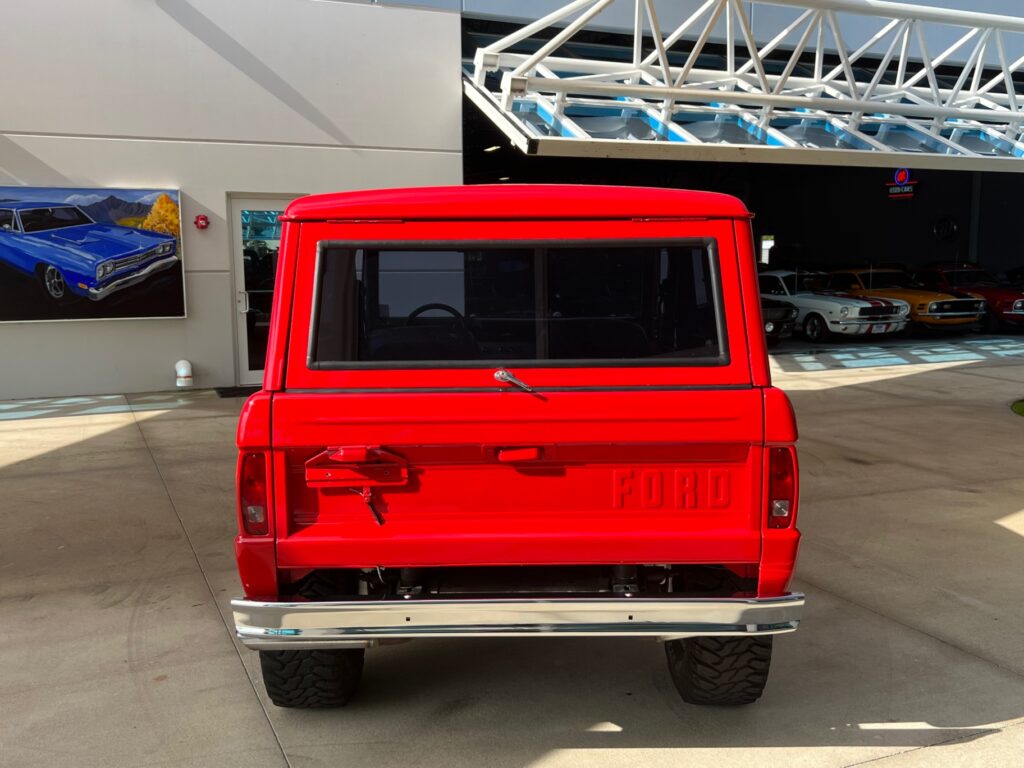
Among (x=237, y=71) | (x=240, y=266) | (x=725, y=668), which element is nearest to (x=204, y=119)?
(x=237, y=71)

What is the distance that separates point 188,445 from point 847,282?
1534cm

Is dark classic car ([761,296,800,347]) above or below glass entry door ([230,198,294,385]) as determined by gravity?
below

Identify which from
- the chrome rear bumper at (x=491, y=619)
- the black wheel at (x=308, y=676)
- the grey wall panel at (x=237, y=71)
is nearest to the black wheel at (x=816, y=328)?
the grey wall panel at (x=237, y=71)

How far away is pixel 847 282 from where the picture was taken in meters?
19.6

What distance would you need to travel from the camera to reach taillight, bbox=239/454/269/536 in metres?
3.02

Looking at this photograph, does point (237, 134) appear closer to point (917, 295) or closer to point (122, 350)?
point (122, 350)

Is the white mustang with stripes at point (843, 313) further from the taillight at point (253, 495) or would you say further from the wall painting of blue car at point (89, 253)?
the taillight at point (253, 495)

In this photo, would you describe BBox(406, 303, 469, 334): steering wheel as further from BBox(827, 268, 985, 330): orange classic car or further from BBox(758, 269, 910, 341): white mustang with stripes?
BBox(827, 268, 985, 330): orange classic car

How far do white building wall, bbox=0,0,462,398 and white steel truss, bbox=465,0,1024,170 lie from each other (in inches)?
43.2

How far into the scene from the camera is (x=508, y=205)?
10.4 ft

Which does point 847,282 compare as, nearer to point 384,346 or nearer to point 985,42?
point 985,42

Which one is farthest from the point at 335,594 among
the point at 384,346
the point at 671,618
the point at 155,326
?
the point at 155,326

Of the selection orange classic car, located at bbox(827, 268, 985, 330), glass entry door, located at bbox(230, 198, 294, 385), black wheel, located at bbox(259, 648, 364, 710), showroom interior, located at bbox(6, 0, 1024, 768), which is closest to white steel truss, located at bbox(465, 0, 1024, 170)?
showroom interior, located at bbox(6, 0, 1024, 768)

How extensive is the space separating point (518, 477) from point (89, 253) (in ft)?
33.0
